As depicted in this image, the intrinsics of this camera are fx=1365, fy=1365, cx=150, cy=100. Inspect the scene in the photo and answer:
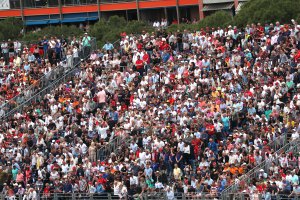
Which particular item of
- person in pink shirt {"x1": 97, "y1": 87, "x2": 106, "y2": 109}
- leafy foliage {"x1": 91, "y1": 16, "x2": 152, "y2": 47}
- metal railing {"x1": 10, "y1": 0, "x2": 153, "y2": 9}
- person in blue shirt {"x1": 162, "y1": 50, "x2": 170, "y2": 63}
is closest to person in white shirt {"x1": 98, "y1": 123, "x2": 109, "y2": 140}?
person in pink shirt {"x1": 97, "y1": 87, "x2": 106, "y2": 109}

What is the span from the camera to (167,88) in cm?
6253

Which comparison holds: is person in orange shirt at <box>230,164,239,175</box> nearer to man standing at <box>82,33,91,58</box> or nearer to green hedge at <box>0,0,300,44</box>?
green hedge at <box>0,0,300,44</box>

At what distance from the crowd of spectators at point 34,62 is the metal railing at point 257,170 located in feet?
57.7

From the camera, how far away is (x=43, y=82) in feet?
228

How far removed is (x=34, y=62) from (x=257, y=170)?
19727 mm

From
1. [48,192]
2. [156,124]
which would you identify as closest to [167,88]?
[156,124]

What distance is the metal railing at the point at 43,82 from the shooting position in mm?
68356

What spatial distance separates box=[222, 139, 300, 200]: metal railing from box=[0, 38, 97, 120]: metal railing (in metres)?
17.0

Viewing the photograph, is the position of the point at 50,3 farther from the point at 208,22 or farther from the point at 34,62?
the point at 34,62

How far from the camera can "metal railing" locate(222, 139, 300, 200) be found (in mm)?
54312

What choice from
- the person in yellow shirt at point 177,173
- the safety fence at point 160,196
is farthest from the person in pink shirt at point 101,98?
the person in yellow shirt at point 177,173

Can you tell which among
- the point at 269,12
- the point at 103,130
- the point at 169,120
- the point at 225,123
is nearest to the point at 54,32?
the point at 269,12

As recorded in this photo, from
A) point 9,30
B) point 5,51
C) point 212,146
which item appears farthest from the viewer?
point 9,30

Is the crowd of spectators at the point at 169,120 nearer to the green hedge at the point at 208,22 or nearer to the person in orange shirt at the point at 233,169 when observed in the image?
the person in orange shirt at the point at 233,169
